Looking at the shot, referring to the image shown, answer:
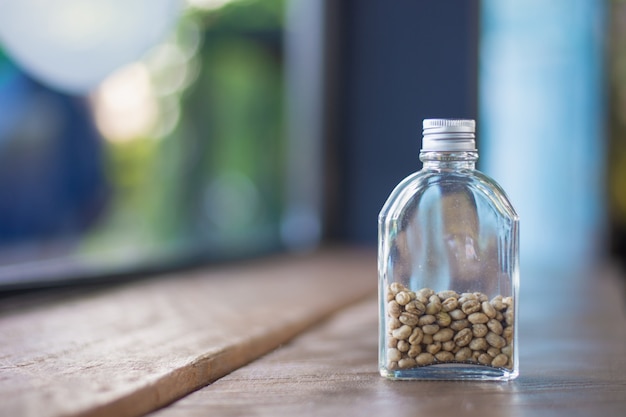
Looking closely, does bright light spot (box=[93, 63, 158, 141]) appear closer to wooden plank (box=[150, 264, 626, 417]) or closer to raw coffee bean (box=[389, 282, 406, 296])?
wooden plank (box=[150, 264, 626, 417])

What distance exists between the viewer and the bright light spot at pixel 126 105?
1.56 metres

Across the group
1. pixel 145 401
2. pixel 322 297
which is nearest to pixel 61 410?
pixel 145 401

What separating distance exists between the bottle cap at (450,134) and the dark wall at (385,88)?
146cm

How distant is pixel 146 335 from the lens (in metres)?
0.82

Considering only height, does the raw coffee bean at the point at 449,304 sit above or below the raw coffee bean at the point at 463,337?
above

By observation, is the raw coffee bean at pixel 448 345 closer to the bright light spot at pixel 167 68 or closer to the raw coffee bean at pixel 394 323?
the raw coffee bean at pixel 394 323

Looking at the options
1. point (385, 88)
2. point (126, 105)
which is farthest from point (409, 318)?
point (385, 88)

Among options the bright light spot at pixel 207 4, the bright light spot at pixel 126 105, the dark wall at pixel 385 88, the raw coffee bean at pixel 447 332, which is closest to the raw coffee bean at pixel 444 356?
the raw coffee bean at pixel 447 332

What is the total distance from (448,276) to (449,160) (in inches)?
3.7

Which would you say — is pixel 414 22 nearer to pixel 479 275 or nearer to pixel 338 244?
pixel 338 244

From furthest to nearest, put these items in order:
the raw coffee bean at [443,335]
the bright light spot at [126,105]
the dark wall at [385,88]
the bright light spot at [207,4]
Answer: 1. the dark wall at [385,88]
2. the bright light spot at [207,4]
3. the bright light spot at [126,105]
4. the raw coffee bean at [443,335]

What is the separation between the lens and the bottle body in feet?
2.11

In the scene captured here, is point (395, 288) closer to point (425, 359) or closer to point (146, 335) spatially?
point (425, 359)

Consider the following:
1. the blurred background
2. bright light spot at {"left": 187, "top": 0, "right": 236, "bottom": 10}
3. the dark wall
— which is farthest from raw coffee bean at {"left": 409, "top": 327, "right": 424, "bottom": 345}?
the dark wall
